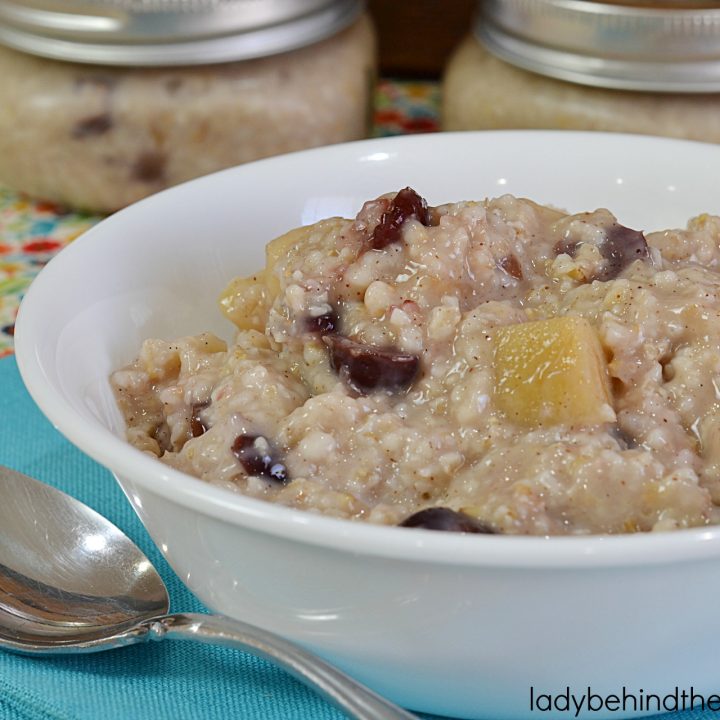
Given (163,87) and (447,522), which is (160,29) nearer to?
(163,87)

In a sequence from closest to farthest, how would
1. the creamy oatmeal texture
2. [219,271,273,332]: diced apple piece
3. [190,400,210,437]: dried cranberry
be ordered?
the creamy oatmeal texture → [190,400,210,437]: dried cranberry → [219,271,273,332]: diced apple piece

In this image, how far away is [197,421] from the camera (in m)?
1.63

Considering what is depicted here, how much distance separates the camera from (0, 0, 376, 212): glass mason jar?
107 inches

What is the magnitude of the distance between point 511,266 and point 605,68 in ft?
3.73

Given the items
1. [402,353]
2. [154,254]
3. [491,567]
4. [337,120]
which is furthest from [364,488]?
[337,120]

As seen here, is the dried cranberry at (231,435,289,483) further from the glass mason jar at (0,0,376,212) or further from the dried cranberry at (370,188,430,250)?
the glass mason jar at (0,0,376,212)

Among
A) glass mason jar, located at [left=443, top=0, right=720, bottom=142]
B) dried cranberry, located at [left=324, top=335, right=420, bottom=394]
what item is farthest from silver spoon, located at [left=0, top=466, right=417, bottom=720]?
glass mason jar, located at [left=443, top=0, right=720, bottom=142]

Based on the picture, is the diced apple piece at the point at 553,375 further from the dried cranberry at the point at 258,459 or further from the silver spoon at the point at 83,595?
the silver spoon at the point at 83,595

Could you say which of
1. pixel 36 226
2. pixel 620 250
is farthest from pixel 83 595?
pixel 36 226

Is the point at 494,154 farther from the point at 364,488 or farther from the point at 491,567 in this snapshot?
the point at 491,567

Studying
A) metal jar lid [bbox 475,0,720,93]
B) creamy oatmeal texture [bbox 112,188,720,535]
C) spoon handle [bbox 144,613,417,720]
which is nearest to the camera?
spoon handle [bbox 144,613,417,720]

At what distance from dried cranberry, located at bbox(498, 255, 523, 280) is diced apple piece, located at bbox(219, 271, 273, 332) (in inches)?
15.6

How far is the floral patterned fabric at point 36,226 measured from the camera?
8.94ft

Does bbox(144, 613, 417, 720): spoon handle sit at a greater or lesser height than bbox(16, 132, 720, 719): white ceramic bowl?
lesser
